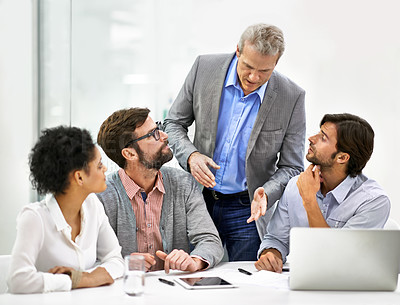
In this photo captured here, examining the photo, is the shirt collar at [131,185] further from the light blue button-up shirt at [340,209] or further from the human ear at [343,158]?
the human ear at [343,158]

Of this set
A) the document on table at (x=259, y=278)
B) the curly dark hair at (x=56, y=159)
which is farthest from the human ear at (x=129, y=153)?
the document on table at (x=259, y=278)

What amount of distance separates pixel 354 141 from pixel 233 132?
506mm

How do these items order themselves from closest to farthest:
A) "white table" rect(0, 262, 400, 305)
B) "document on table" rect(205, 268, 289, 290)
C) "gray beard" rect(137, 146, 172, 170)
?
"white table" rect(0, 262, 400, 305)
"document on table" rect(205, 268, 289, 290)
"gray beard" rect(137, 146, 172, 170)

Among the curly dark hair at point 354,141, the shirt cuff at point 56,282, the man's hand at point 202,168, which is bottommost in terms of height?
the shirt cuff at point 56,282

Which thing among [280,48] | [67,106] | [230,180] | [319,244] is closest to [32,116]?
[67,106]

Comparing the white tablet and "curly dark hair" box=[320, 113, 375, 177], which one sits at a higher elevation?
"curly dark hair" box=[320, 113, 375, 177]

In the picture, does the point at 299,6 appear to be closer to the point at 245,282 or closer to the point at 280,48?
the point at 280,48

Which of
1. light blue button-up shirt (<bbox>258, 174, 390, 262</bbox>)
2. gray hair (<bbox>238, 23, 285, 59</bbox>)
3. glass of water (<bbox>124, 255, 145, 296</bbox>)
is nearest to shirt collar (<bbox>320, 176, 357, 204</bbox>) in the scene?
light blue button-up shirt (<bbox>258, 174, 390, 262</bbox>)

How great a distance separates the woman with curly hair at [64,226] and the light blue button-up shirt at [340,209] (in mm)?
666

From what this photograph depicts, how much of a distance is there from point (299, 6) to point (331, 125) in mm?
1414

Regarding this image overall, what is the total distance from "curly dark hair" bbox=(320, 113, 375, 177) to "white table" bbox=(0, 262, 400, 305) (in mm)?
637

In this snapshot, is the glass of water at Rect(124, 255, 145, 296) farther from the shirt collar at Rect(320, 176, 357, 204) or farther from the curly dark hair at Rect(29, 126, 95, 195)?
the shirt collar at Rect(320, 176, 357, 204)

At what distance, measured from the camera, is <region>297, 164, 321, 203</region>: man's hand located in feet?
7.04

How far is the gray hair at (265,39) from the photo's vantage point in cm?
→ 220
